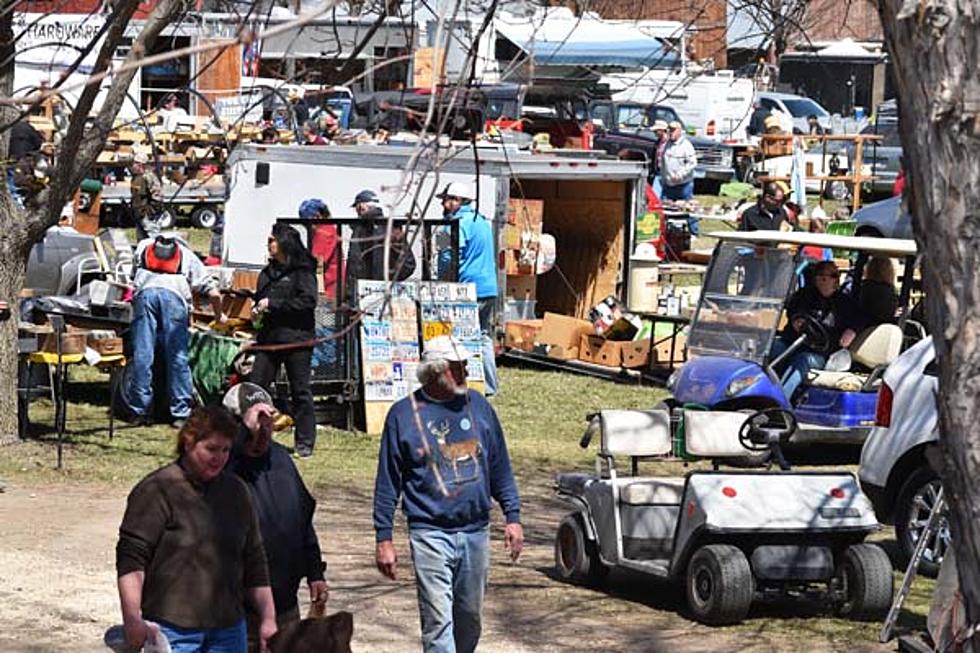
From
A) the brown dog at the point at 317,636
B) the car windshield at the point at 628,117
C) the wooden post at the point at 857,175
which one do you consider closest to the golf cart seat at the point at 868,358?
the brown dog at the point at 317,636

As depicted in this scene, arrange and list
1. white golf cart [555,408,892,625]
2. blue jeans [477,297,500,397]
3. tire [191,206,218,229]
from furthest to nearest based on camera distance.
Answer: tire [191,206,218,229] → blue jeans [477,297,500,397] → white golf cart [555,408,892,625]

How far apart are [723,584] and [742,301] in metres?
6.49

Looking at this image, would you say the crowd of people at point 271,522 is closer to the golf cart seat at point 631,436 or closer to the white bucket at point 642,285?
the golf cart seat at point 631,436

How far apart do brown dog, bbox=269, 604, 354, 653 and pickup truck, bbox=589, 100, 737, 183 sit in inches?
1031

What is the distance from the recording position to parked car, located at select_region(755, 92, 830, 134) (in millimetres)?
44312

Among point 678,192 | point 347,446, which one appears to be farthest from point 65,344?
point 678,192

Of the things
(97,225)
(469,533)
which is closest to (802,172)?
(97,225)

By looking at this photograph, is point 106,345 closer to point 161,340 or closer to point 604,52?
point 161,340

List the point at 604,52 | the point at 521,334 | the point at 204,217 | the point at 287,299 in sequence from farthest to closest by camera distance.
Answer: the point at 204,217
the point at 604,52
the point at 521,334
the point at 287,299

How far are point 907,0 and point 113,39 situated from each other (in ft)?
22.4

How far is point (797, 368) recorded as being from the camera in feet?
51.2

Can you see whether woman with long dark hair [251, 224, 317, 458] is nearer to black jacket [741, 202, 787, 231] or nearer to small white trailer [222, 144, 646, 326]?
small white trailer [222, 144, 646, 326]

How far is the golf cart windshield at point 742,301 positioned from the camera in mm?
16031

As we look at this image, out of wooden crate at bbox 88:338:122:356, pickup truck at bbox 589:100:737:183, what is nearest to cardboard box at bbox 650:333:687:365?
wooden crate at bbox 88:338:122:356
